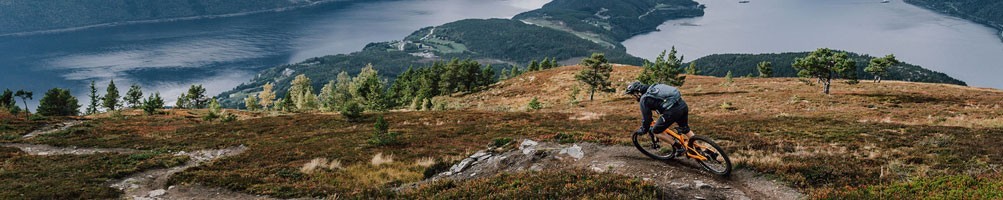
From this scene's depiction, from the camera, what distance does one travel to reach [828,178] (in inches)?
511

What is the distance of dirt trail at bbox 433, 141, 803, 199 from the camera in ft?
39.1

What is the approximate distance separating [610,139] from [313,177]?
11.4 meters

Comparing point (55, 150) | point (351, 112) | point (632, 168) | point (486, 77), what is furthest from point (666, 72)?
point (55, 150)

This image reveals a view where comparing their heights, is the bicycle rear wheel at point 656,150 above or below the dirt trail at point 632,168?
Answer: above

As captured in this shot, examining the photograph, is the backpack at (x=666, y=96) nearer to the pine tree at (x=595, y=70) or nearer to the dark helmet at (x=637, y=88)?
the dark helmet at (x=637, y=88)

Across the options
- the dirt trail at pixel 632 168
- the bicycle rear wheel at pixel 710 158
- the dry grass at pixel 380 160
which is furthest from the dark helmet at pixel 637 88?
the dry grass at pixel 380 160

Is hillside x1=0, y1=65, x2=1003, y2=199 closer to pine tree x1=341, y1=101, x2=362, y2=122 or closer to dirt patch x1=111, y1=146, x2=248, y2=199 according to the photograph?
dirt patch x1=111, y1=146, x2=248, y2=199

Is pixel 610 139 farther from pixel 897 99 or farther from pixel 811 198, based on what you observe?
pixel 897 99

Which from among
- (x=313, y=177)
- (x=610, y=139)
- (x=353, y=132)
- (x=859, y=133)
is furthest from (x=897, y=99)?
(x=313, y=177)

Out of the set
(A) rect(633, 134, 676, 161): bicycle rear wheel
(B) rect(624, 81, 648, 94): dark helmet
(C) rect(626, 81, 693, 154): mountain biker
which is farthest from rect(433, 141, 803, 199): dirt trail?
(B) rect(624, 81, 648, 94): dark helmet

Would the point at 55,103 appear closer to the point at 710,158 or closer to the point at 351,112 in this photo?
the point at 351,112

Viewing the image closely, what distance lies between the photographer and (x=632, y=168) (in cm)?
1373

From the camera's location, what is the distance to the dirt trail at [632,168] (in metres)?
11.9

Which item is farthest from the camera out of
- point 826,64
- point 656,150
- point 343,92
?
point 343,92
